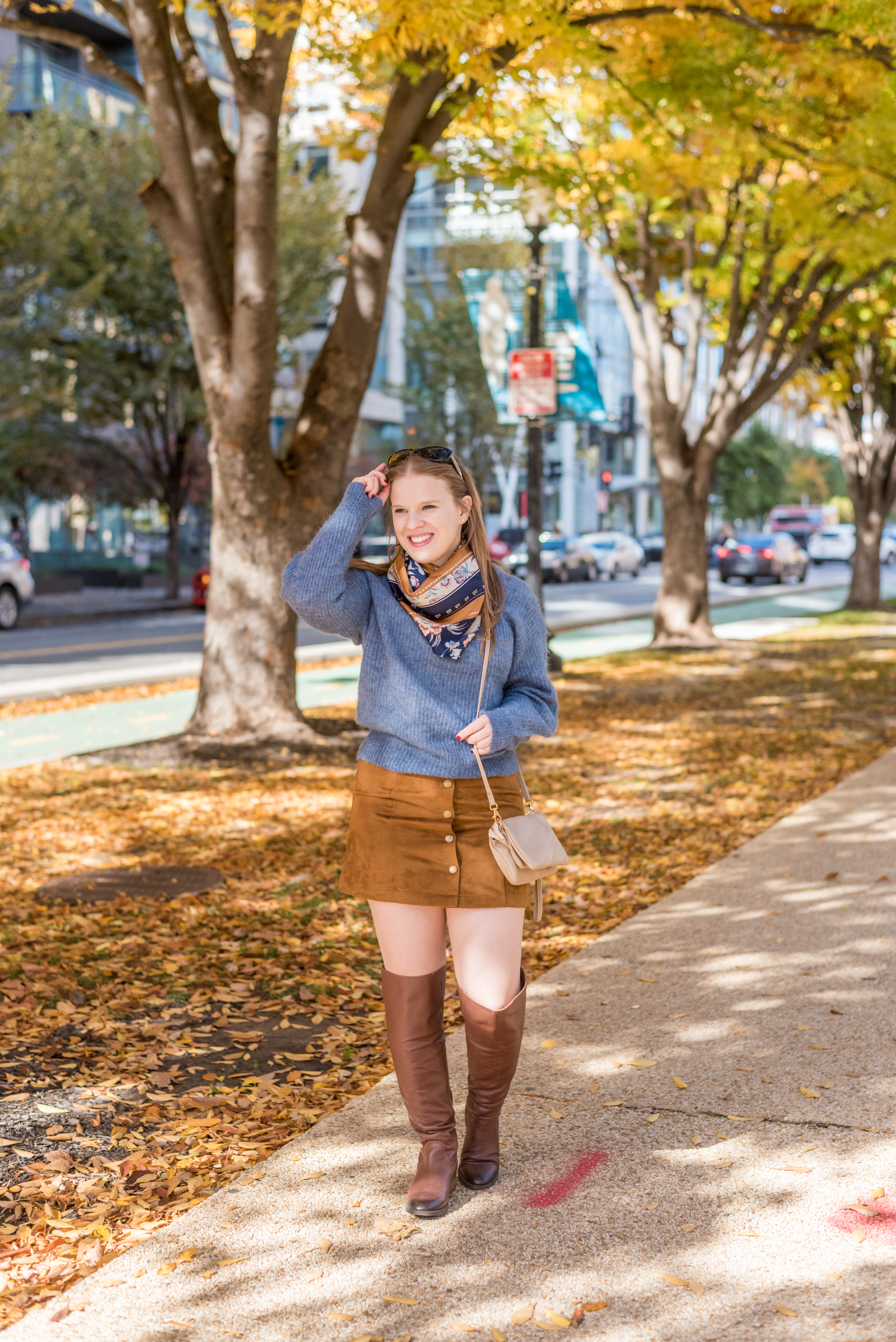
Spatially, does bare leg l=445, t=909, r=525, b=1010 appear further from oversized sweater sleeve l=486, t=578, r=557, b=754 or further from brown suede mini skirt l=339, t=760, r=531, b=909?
oversized sweater sleeve l=486, t=578, r=557, b=754

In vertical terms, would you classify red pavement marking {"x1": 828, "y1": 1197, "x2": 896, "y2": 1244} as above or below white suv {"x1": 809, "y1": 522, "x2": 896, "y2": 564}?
below

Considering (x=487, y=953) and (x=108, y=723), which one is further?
(x=108, y=723)

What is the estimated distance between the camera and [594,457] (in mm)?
75875

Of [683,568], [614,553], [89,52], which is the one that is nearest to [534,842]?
[89,52]

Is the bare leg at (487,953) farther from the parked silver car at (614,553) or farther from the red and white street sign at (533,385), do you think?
the parked silver car at (614,553)

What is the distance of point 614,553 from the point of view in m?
44.8

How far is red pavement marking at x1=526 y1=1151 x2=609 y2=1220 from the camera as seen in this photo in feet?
11.2

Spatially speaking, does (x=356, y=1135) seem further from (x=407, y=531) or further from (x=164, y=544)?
(x=164, y=544)

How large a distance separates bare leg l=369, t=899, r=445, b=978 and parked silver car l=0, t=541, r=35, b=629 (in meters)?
22.2

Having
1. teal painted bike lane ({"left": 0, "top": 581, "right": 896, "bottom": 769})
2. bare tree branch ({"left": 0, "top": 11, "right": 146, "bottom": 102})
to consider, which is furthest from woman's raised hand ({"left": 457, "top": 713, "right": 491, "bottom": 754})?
bare tree branch ({"left": 0, "top": 11, "right": 146, "bottom": 102})

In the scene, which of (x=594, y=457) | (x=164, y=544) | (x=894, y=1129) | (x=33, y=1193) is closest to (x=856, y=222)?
(x=894, y=1129)

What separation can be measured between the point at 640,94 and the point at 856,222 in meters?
3.28

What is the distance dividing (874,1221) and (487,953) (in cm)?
106

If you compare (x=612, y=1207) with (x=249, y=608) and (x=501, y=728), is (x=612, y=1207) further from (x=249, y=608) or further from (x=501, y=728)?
(x=249, y=608)
